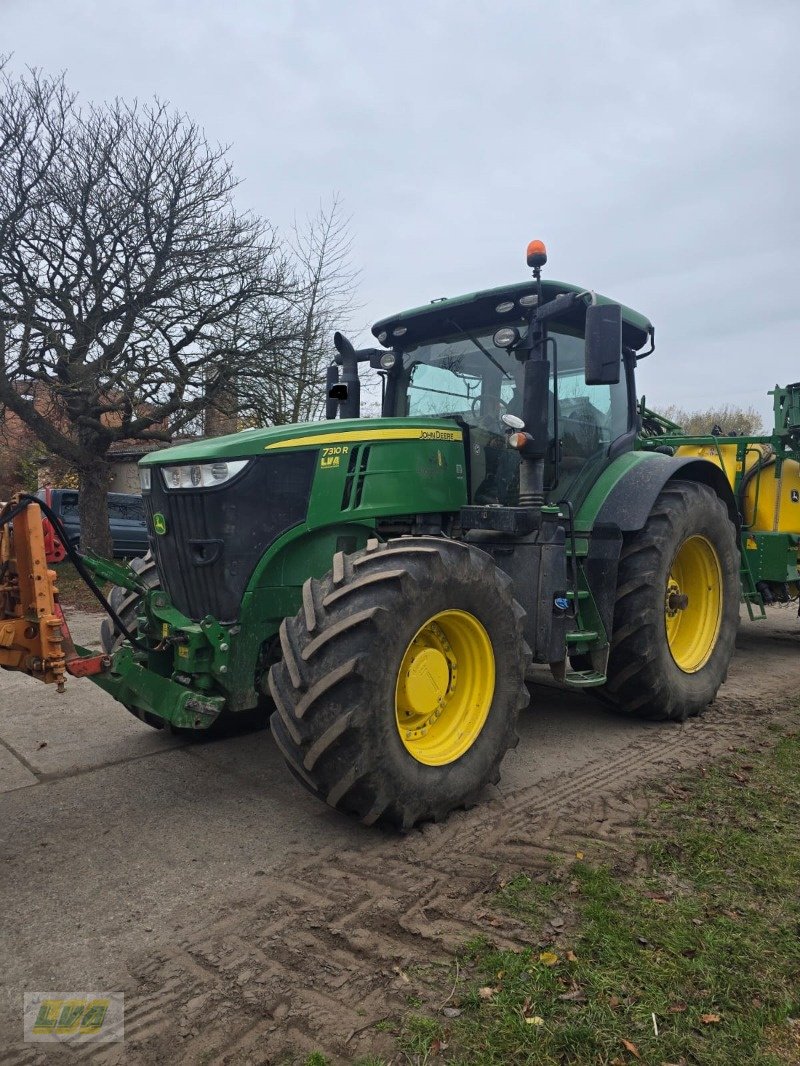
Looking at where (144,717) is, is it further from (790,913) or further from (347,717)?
(790,913)

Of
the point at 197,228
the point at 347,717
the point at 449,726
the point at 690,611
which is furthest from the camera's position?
the point at 197,228

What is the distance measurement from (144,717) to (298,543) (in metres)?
1.60

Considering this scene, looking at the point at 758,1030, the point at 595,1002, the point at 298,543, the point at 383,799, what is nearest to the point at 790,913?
the point at 758,1030

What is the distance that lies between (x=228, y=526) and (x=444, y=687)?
129cm

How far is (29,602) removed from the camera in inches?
134

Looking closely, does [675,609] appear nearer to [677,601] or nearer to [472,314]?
[677,601]

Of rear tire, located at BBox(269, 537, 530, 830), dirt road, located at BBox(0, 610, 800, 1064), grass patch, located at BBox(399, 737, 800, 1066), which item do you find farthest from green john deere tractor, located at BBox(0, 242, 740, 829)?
grass patch, located at BBox(399, 737, 800, 1066)

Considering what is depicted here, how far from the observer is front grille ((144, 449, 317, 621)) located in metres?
3.77

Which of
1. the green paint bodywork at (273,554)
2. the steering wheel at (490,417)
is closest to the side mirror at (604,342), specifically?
the steering wheel at (490,417)

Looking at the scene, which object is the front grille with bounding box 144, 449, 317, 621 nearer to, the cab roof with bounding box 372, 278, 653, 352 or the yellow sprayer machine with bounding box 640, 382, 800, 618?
the cab roof with bounding box 372, 278, 653, 352

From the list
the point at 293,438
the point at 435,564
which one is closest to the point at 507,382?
the point at 293,438

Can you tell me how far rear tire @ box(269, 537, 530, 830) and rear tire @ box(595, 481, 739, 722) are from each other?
3.96 feet

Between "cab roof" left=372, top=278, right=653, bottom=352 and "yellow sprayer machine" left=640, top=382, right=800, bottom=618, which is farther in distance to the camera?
"yellow sprayer machine" left=640, top=382, right=800, bottom=618

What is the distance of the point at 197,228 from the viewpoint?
12.5m
